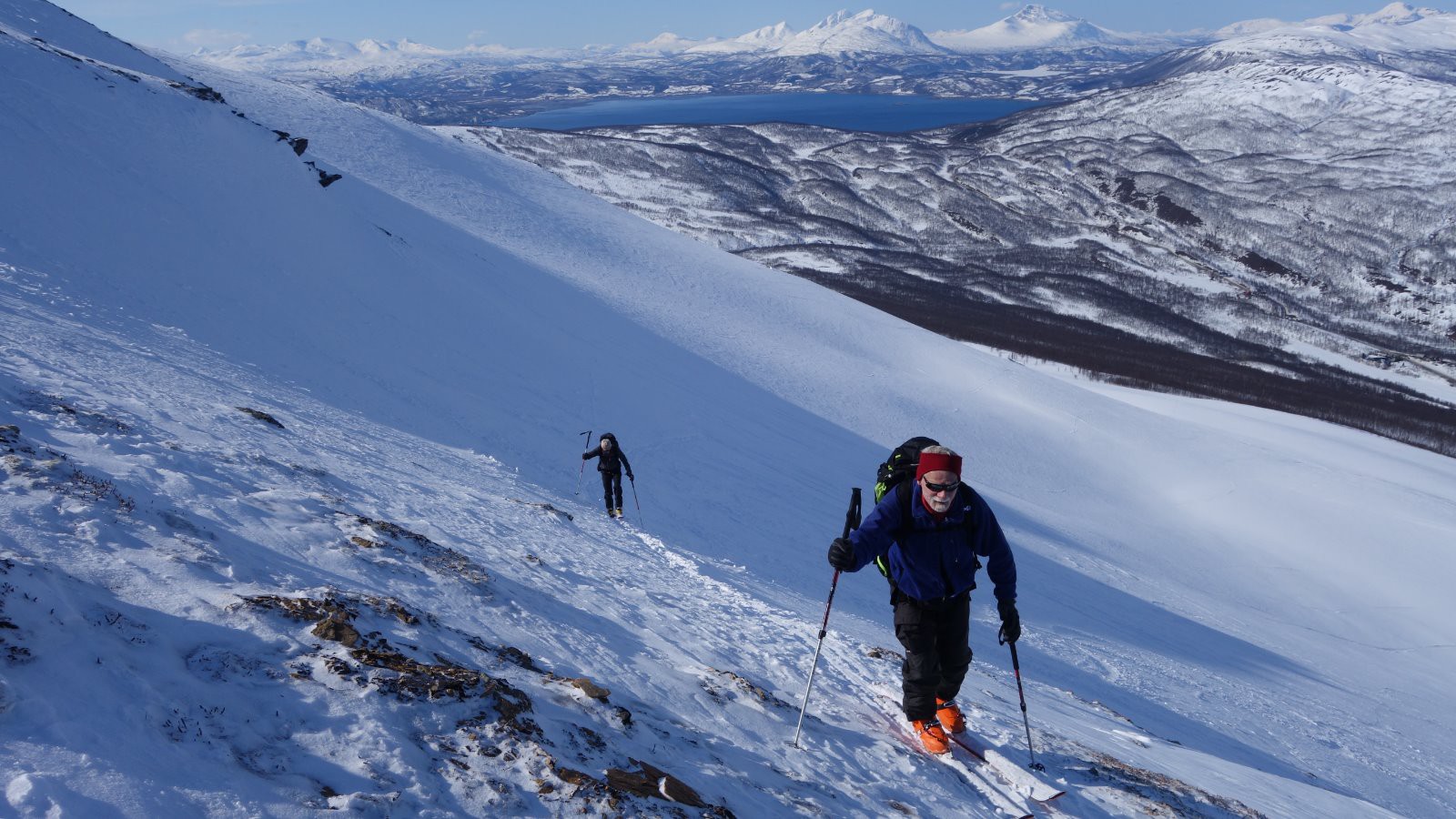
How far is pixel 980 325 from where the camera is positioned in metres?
87.4

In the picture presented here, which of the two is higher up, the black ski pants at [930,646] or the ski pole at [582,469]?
the black ski pants at [930,646]

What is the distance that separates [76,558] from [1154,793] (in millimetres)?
8067

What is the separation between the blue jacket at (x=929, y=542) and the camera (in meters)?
5.84

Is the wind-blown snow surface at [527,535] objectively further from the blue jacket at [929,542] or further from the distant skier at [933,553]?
the blue jacket at [929,542]

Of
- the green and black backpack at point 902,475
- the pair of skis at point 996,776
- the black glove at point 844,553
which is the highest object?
the green and black backpack at point 902,475

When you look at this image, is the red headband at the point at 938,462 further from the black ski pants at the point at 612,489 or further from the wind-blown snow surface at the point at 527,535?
the black ski pants at the point at 612,489

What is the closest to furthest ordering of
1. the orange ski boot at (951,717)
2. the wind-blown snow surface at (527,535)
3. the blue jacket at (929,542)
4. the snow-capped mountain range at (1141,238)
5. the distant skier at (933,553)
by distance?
the wind-blown snow surface at (527,535), the distant skier at (933,553), the blue jacket at (929,542), the orange ski boot at (951,717), the snow-capped mountain range at (1141,238)

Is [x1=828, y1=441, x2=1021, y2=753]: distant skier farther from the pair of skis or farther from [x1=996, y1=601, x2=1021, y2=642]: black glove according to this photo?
the pair of skis

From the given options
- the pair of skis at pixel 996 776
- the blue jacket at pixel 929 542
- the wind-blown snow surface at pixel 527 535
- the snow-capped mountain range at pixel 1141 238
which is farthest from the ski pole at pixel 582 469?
the snow-capped mountain range at pixel 1141 238

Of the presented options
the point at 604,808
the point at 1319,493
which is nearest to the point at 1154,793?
the point at 604,808

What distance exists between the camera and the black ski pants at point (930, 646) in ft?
20.0

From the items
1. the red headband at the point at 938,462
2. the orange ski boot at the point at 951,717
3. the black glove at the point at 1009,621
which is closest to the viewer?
the red headband at the point at 938,462

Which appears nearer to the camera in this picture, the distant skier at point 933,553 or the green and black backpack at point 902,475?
the distant skier at point 933,553

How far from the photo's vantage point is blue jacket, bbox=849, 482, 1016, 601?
584cm
